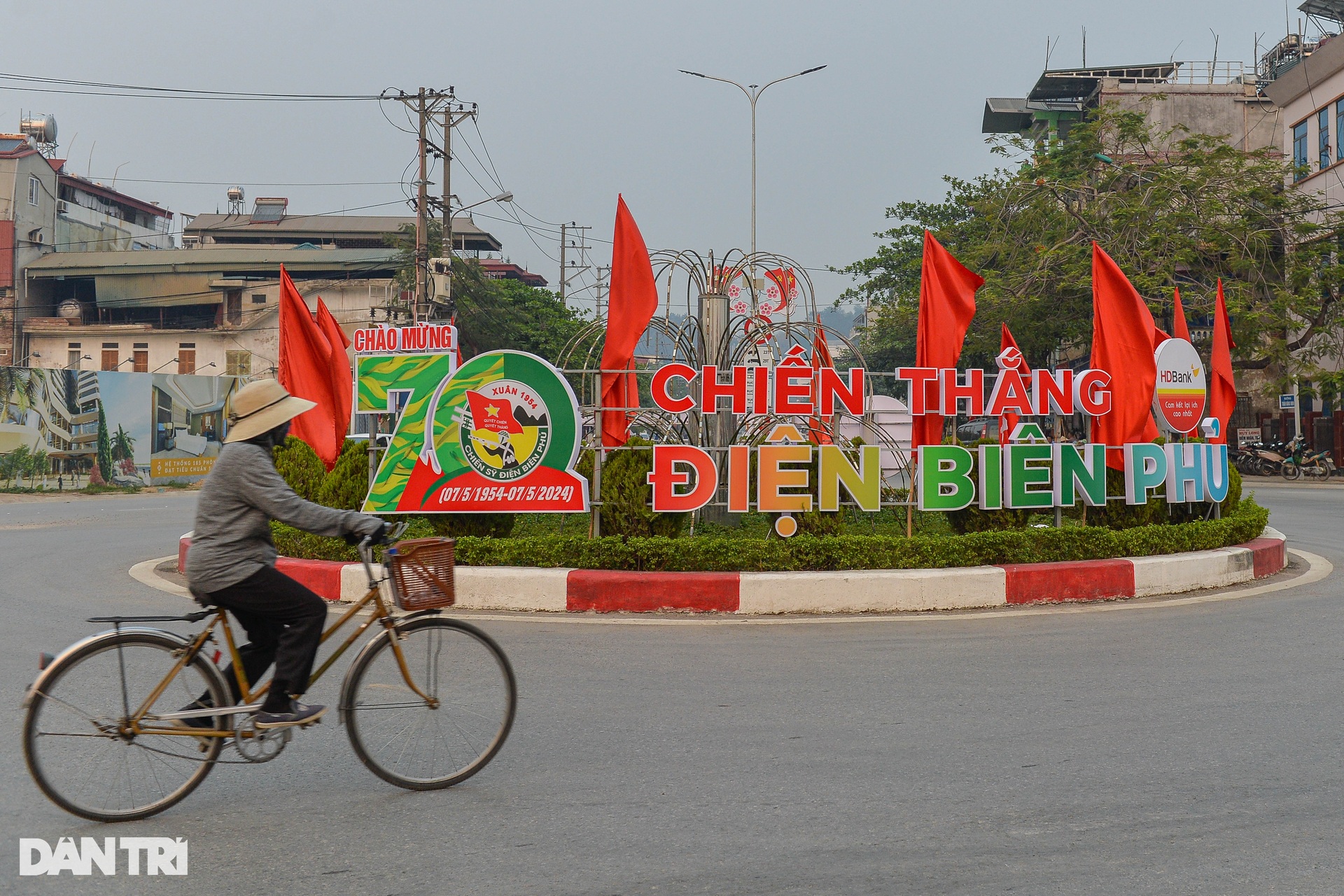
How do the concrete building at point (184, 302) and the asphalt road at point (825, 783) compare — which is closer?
the asphalt road at point (825, 783)

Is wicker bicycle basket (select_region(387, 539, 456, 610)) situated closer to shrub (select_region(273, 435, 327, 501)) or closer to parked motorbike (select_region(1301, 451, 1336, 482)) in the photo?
shrub (select_region(273, 435, 327, 501))

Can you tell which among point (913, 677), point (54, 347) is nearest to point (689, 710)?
point (913, 677)

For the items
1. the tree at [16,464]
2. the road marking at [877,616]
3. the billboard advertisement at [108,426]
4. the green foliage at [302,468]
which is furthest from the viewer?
the billboard advertisement at [108,426]

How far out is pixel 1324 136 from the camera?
3225 cm

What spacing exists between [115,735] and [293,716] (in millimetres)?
593

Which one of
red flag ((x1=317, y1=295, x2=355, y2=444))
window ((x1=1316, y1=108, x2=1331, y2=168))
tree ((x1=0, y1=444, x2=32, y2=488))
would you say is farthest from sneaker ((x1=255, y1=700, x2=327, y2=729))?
window ((x1=1316, y1=108, x2=1331, y2=168))

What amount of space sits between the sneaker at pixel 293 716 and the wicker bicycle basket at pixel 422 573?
50 cm

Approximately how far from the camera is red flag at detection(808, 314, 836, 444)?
31.4ft

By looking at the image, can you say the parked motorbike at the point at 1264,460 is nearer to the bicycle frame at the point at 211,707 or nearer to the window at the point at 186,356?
the bicycle frame at the point at 211,707

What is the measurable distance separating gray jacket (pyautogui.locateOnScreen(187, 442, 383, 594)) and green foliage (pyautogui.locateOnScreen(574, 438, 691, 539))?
498 cm

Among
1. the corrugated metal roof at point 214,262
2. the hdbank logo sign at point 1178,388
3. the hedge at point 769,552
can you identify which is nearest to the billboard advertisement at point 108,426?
the hedge at point 769,552

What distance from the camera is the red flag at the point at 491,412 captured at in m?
8.87

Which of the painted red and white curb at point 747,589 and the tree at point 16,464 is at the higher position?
the tree at point 16,464

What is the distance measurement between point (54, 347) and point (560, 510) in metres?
46.7
